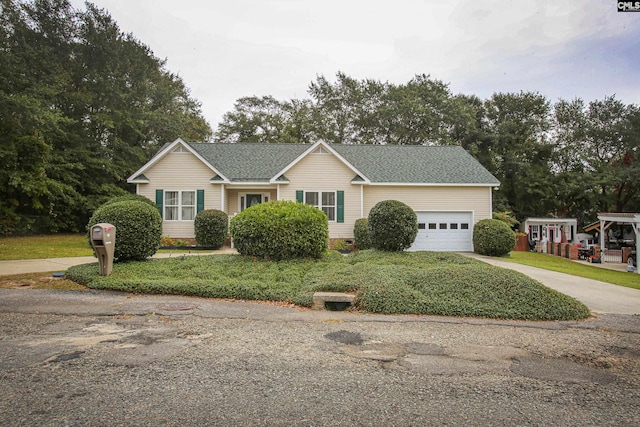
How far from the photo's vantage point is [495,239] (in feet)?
54.2

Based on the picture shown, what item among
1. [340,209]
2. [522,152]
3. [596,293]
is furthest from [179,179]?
[522,152]

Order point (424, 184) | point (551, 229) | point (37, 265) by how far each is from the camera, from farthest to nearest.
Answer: point (551, 229) → point (424, 184) → point (37, 265)

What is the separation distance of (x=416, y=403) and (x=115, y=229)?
8407mm

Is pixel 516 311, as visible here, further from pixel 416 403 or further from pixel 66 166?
pixel 66 166

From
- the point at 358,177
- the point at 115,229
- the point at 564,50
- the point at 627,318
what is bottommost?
the point at 627,318

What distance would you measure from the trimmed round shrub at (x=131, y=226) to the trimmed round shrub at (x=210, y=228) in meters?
6.16

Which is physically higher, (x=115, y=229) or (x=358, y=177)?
(x=358, y=177)

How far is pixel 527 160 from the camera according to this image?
3231cm

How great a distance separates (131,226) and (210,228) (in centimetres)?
670

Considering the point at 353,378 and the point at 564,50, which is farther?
the point at 564,50

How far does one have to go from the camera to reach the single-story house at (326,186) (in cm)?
1795

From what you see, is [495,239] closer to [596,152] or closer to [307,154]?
[307,154]

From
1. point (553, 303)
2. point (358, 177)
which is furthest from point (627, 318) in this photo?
point (358, 177)

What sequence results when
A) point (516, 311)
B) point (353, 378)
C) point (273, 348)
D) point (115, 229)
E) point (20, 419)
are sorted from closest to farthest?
point (20, 419) → point (353, 378) → point (273, 348) → point (516, 311) → point (115, 229)
